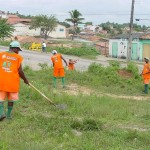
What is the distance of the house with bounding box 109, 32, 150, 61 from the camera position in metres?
41.4

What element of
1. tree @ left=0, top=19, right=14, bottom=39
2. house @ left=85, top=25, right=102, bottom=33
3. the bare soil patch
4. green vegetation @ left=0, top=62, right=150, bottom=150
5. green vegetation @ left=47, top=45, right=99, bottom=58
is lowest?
green vegetation @ left=47, top=45, right=99, bottom=58

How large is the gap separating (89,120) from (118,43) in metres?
37.8

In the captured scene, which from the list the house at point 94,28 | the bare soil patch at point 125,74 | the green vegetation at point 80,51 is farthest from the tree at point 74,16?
the bare soil patch at point 125,74

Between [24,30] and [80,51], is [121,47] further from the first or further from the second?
[24,30]

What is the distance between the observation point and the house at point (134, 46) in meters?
41.4

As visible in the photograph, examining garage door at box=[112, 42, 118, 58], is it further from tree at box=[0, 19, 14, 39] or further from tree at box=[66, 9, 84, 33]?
tree at box=[66, 9, 84, 33]

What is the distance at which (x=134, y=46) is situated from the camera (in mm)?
42781

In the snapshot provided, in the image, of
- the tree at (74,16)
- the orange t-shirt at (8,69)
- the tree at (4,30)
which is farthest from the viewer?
the tree at (74,16)

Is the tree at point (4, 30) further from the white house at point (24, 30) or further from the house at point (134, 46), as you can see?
the white house at point (24, 30)

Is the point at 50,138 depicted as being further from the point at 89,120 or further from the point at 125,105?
the point at 125,105

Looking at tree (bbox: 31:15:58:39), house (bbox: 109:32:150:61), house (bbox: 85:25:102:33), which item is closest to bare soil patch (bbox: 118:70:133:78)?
house (bbox: 109:32:150:61)

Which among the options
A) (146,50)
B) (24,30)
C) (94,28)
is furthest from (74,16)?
(94,28)

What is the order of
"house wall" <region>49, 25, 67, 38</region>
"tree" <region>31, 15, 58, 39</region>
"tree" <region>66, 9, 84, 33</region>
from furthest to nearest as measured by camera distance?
"house wall" <region>49, 25, 67, 38</region>, "tree" <region>66, 9, 84, 33</region>, "tree" <region>31, 15, 58, 39</region>

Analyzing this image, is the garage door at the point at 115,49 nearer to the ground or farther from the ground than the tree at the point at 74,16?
nearer to the ground
